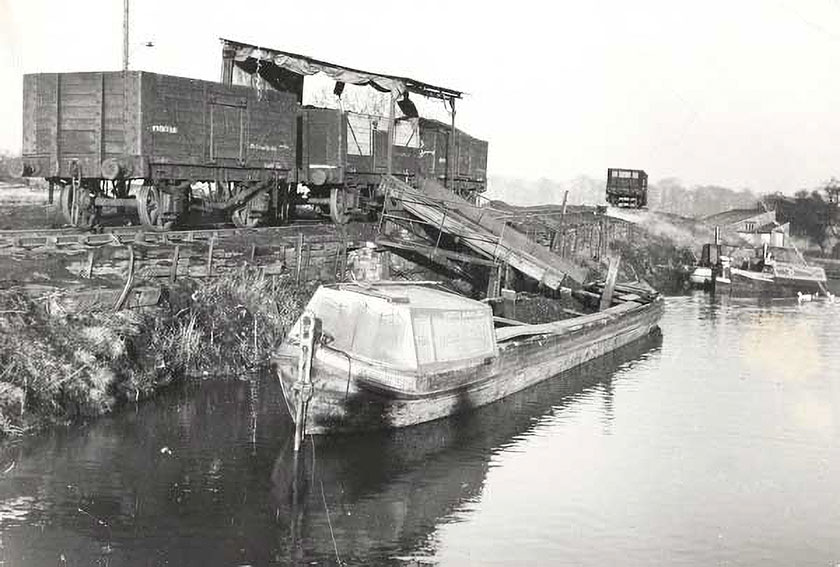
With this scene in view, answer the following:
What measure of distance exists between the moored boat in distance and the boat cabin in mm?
17

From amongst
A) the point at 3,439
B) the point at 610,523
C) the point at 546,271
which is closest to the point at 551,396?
the point at 546,271

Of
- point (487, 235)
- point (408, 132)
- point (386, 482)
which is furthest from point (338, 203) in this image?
point (386, 482)

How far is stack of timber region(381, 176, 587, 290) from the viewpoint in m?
23.3

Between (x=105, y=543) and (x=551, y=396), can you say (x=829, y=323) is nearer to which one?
(x=551, y=396)

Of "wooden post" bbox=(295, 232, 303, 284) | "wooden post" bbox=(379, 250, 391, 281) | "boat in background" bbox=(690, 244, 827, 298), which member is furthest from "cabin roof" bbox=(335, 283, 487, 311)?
"boat in background" bbox=(690, 244, 827, 298)

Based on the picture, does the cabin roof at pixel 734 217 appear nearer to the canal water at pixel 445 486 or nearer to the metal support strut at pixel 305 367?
the canal water at pixel 445 486

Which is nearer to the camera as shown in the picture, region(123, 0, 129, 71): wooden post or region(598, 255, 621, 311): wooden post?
region(598, 255, 621, 311): wooden post

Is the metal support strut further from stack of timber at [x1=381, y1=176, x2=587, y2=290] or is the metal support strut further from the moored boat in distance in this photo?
stack of timber at [x1=381, y1=176, x2=587, y2=290]

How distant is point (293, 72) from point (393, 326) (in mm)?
15969

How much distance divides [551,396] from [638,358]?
6.03 meters

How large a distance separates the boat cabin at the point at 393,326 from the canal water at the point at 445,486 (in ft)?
4.40

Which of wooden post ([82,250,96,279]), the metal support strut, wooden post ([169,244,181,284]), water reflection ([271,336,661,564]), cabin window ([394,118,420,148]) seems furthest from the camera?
cabin window ([394,118,420,148])

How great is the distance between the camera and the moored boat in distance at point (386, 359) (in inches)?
554

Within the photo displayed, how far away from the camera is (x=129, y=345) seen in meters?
16.3
